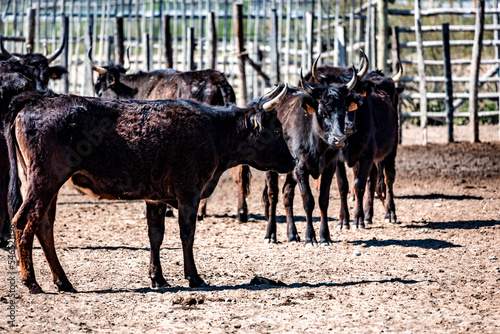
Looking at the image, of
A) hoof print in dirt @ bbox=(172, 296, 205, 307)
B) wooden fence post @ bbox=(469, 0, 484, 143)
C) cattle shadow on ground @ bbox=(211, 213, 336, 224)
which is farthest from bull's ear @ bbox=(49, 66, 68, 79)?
wooden fence post @ bbox=(469, 0, 484, 143)

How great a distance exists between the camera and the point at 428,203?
12.7 meters

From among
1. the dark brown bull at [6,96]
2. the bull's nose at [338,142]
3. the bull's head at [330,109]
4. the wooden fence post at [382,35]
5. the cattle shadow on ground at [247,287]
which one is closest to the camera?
the cattle shadow on ground at [247,287]

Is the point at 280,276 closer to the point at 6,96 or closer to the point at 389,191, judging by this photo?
the point at 6,96

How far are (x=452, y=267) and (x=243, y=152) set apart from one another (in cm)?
253

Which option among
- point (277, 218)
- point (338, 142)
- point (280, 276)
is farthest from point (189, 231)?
point (277, 218)

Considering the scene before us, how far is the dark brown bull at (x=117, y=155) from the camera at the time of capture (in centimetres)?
682

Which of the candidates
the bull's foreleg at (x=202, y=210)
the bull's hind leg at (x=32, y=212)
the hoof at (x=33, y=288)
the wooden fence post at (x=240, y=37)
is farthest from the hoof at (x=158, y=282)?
the wooden fence post at (x=240, y=37)

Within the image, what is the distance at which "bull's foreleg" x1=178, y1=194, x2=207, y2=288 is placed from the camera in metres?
7.37

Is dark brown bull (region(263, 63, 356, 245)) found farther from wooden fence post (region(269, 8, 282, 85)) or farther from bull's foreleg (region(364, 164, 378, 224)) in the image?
wooden fence post (region(269, 8, 282, 85))

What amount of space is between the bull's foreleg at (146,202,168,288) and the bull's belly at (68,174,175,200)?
10.3 inches

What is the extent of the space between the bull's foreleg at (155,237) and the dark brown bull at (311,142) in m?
2.49

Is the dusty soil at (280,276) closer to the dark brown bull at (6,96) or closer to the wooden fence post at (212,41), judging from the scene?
the dark brown bull at (6,96)

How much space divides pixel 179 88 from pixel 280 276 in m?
5.03

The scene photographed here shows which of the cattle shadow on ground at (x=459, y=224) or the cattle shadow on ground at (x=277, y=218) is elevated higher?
the cattle shadow on ground at (x=459, y=224)
